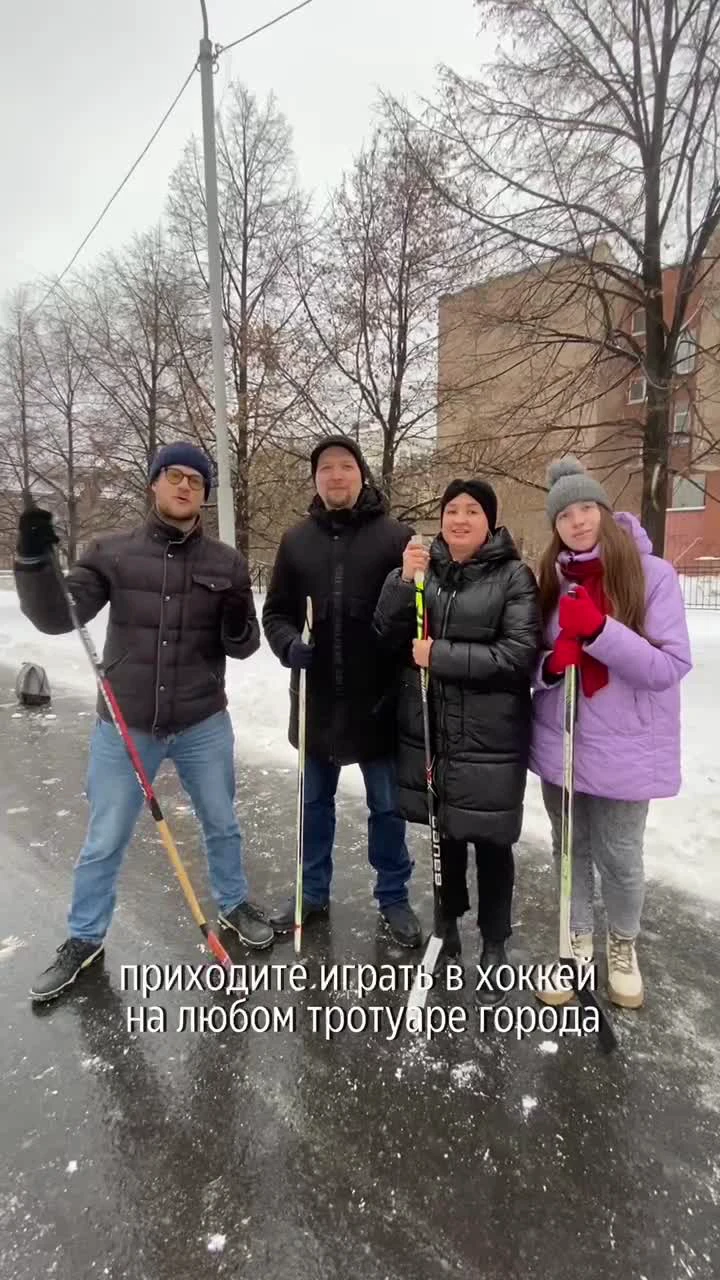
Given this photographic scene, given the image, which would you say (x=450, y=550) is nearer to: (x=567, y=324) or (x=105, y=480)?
(x=567, y=324)

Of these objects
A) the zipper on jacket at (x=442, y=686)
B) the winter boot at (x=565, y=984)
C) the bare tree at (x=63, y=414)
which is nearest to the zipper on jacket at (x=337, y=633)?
the zipper on jacket at (x=442, y=686)

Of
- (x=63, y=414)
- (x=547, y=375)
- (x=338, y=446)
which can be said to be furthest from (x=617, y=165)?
(x=63, y=414)

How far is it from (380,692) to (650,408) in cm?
599

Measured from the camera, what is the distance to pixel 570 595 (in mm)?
2756

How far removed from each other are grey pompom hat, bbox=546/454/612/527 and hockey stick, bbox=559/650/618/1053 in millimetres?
673

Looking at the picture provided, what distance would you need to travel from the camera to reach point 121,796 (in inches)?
123

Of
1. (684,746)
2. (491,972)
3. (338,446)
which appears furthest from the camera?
(684,746)

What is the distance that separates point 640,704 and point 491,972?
1.39 meters

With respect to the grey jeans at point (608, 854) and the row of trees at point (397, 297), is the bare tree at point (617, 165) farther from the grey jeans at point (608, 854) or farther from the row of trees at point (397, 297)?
the grey jeans at point (608, 854)

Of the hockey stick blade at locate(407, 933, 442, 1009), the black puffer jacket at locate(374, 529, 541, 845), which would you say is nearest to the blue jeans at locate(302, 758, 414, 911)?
the hockey stick blade at locate(407, 933, 442, 1009)

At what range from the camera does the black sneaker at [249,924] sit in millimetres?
3383

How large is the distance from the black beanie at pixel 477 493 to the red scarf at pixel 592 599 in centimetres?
42

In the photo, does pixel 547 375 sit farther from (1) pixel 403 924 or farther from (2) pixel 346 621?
(1) pixel 403 924

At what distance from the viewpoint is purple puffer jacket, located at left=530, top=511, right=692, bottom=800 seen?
2605 mm
